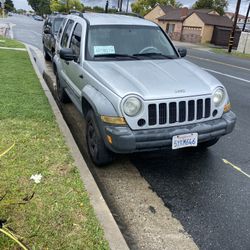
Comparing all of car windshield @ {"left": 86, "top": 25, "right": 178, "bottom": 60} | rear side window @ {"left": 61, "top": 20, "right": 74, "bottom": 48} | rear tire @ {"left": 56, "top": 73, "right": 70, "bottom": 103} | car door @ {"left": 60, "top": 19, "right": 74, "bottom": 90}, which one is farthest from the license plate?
rear tire @ {"left": 56, "top": 73, "right": 70, "bottom": 103}

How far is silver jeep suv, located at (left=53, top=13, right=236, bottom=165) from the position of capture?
411cm

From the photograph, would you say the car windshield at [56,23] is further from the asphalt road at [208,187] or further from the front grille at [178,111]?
the front grille at [178,111]

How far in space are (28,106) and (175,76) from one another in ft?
10.1

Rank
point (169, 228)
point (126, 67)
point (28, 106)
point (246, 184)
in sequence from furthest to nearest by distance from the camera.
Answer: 1. point (28, 106)
2. point (126, 67)
3. point (246, 184)
4. point (169, 228)

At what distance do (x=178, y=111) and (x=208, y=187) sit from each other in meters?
1.04

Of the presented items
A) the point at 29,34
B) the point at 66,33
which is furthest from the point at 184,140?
the point at 29,34

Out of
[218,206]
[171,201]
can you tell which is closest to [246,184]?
[218,206]

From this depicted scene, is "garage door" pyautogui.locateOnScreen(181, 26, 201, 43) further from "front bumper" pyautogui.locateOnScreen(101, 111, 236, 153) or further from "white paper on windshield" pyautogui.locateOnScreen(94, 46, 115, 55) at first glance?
"front bumper" pyautogui.locateOnScreen(101, 111, 236, 153)

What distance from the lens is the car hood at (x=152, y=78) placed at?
4.19 metres

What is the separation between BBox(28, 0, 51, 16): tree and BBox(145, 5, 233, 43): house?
78.8m

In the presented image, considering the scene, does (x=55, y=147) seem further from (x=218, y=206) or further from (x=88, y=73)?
(x=218, y=206)

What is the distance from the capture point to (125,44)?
5.54 m

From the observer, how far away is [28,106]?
644cm

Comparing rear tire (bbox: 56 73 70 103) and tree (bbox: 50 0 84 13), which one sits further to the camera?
tree (bbox: 50 0 84 13)
